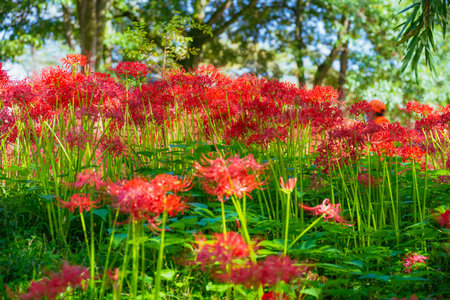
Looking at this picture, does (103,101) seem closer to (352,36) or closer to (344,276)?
(344,276)

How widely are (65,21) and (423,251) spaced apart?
15.1 m

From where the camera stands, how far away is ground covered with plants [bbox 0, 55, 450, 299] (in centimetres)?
152

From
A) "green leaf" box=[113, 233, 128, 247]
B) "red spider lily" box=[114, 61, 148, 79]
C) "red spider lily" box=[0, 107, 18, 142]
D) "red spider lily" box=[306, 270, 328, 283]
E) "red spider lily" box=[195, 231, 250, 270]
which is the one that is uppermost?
"red spider lily" box=[114, 61, 148, 79]

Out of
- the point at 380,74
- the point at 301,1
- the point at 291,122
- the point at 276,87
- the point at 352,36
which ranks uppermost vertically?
the point at 301,1

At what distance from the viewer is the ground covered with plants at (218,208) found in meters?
1.52

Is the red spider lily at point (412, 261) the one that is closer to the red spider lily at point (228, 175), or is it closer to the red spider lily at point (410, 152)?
the red spider lily at point (410, 152)

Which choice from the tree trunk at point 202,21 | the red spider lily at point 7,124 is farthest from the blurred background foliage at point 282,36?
the red spider lily at point 7,124

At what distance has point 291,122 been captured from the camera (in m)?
2.59

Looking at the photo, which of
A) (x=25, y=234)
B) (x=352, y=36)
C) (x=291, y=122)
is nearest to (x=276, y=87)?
(x=291, y=122)

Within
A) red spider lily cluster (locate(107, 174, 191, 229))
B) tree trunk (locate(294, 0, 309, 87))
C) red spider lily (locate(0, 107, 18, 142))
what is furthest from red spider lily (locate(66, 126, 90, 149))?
tree trunk (locate(294, 0, 309, 87))

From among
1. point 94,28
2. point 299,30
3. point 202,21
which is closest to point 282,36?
point 299,30

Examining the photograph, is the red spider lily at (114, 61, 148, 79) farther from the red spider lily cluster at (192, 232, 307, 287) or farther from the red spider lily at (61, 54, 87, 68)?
the red spider lily cluster at (192, 232, 307, 287)

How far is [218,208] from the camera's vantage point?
8.35 ft

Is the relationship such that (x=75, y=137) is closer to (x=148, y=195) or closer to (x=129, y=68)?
(x=129, y=68)
